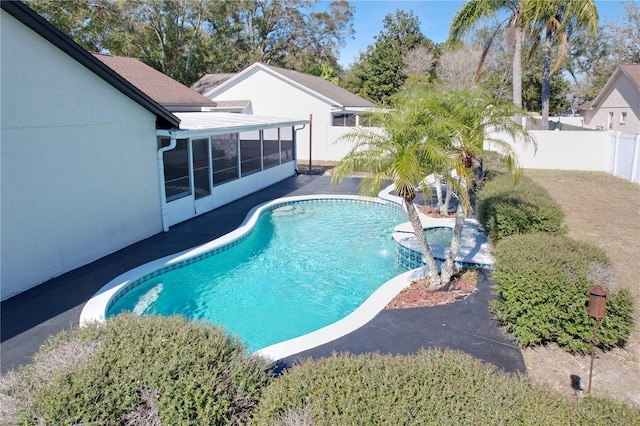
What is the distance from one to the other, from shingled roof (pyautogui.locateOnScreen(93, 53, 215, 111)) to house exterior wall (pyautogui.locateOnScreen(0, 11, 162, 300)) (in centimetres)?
903

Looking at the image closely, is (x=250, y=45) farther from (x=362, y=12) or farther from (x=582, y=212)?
(x=582, y=212)

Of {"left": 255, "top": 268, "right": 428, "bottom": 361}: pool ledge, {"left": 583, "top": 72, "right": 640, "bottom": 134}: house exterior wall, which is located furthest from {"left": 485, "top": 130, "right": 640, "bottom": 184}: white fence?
{"left": 255, "top": 268, "right": 428, "bottom": 361}: pool ledge

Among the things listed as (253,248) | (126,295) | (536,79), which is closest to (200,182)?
(253,248)

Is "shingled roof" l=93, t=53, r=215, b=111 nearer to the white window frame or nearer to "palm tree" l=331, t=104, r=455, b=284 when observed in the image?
"palm tree" l=331, t=104, r=455, b=284

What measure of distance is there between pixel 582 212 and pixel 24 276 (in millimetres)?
14645

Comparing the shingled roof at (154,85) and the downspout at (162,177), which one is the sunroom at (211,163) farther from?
the shingled roof at (154,85)

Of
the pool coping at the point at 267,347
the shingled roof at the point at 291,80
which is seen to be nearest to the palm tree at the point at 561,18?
the shingled roof at the point at 291,80

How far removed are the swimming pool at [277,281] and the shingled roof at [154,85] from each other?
30.0 feet

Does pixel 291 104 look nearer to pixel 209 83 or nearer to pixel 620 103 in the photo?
pixel 209 83

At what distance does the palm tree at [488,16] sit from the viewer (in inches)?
693

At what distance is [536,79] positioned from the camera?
43.2 metres

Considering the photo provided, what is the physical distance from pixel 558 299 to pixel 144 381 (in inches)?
202

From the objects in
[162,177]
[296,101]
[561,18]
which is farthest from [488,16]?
[162,177]

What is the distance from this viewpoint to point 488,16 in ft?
58.5
